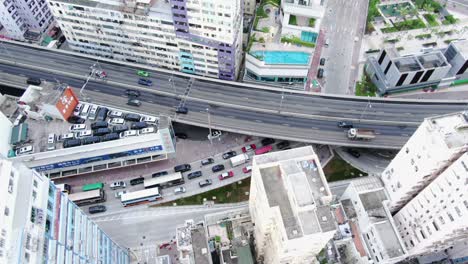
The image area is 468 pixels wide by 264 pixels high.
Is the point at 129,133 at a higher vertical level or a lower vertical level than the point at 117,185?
higher

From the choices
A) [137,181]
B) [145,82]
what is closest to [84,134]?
[137,181]

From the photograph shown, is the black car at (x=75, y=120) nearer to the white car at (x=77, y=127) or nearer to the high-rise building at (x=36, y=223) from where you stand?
the white car at (x=77, y=127)

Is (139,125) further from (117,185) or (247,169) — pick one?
(247,169)

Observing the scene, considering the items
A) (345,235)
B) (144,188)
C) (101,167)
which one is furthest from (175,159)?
(345,235)

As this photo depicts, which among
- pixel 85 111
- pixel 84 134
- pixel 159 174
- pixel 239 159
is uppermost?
pixel 85 111

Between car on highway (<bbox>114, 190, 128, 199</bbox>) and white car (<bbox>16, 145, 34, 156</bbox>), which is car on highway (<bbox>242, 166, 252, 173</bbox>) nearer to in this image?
car on highway (<bbox>114, 190, 128, 199</bbox>)

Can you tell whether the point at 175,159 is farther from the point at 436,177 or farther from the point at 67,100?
the point at 436,177
